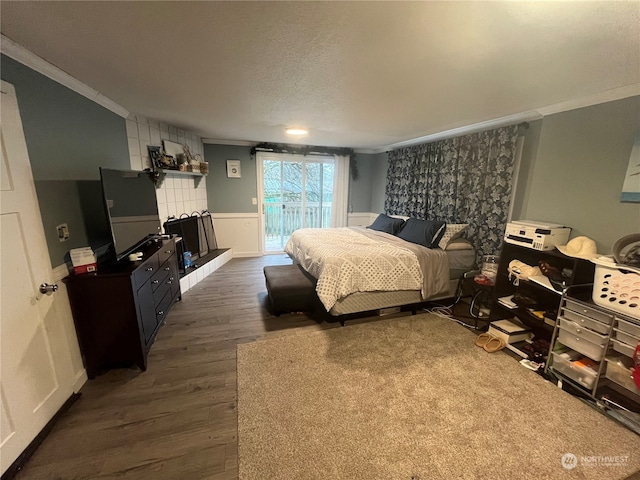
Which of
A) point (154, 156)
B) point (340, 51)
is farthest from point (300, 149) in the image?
point (340, 51)

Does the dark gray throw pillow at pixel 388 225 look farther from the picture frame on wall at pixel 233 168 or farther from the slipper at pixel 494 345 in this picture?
the picture frame on wall at pixel 233 168

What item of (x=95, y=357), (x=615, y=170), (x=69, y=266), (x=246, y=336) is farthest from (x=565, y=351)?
(x=69, y=266)

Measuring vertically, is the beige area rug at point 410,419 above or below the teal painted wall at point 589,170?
below

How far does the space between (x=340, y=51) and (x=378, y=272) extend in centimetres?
195

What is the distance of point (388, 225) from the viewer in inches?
158

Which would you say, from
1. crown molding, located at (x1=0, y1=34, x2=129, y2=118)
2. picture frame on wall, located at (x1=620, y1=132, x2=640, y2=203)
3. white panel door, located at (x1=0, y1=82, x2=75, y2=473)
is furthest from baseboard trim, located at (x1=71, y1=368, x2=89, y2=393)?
picture frame on wall, located at (x1=620, y1=132, x2=640, y2=203)

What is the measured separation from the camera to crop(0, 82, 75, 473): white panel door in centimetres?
126

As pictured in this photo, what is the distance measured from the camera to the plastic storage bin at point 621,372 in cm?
159

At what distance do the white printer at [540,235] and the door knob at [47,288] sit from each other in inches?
137

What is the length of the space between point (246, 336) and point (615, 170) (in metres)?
3.32

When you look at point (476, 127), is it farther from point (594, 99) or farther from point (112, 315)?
point (112, 315)

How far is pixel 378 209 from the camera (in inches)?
210

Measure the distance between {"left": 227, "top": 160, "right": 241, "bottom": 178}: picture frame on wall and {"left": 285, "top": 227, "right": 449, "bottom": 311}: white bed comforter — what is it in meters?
2.41

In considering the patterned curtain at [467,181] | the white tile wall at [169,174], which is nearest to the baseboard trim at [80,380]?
the white tile wall at [169,174]
